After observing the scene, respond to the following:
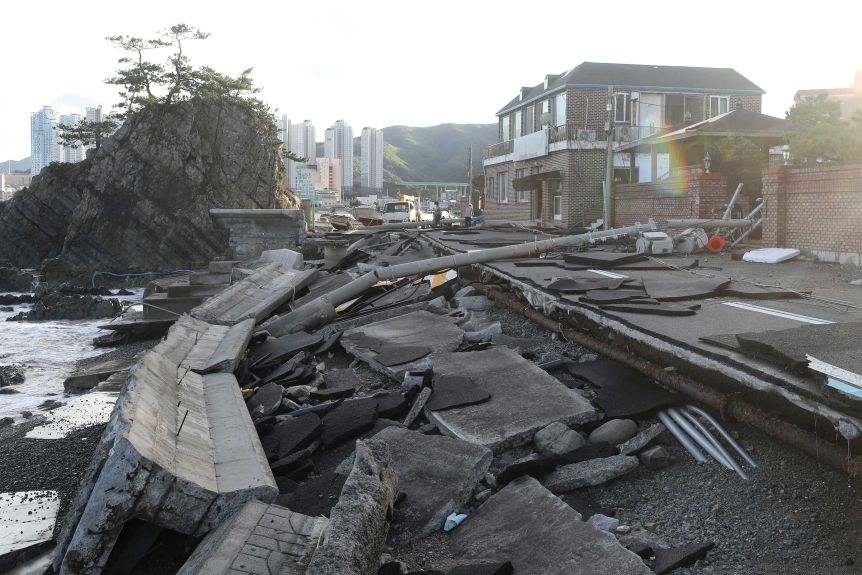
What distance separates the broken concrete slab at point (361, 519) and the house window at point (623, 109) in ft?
107

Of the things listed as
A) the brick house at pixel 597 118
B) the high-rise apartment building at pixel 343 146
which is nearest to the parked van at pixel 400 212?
the brick house at pixel 597 118

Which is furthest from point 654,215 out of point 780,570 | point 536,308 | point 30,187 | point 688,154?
point 30,187

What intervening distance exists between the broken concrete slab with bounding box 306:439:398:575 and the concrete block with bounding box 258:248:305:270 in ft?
47.2

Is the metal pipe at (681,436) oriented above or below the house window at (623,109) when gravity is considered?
below

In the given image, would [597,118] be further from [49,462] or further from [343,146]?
[343,146]

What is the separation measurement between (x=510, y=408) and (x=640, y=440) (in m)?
1.06

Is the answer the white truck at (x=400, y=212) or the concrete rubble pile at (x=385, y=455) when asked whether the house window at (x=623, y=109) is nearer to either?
the white truck at (x=400, y=212)

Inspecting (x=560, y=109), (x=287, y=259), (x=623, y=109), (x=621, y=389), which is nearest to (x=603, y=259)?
(x=621, y=389)

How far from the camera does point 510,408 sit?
560 cm

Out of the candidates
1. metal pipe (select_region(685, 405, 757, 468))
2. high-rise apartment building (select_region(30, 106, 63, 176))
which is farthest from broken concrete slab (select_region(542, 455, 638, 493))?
high-rise apartment building (select_region(30, 106, 63, 176))

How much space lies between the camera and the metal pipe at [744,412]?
4.09 m

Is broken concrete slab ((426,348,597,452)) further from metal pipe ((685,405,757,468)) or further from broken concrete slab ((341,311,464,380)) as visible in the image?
broken concrete slab ((341,311,464,380))

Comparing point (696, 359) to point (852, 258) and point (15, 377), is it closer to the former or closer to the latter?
point (852, 258)

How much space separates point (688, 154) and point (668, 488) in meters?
22.6
